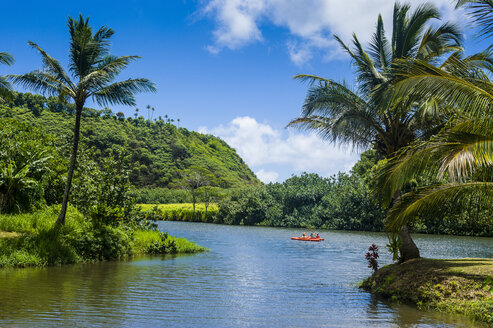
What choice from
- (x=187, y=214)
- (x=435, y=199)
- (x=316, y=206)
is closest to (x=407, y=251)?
(x=435, y=199)

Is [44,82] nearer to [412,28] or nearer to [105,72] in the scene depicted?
[105,72]

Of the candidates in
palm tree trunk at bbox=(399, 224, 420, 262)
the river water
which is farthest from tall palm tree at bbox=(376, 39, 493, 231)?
the river water

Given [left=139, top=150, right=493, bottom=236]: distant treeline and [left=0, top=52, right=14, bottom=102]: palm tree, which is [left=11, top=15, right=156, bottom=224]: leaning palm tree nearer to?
[left=0, top=52, right=14, bottom=102]: palm tree

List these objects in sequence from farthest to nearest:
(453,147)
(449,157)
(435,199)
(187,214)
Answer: (187,214), (435,199), (453,147), (449,157)

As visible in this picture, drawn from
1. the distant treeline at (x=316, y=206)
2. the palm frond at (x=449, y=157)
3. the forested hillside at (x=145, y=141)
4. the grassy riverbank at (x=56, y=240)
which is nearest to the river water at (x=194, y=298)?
the grassy riverbank at (x=56, y=240)

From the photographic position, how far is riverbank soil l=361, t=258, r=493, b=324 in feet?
31.9

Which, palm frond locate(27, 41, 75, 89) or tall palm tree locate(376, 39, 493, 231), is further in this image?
palm frond locate(27, 41, 75, 89)

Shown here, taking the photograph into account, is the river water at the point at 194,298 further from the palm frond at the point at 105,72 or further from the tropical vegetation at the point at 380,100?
the palm frond at the point at 105,72

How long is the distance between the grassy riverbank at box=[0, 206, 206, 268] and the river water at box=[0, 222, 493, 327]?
32.5 inches

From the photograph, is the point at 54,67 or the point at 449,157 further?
the point at 54,67

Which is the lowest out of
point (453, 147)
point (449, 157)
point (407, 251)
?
point (407, 251)

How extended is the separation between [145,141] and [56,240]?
118 metres

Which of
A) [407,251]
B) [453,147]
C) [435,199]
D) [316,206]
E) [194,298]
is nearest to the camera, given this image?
[453,147]

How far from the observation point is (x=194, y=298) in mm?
12234
